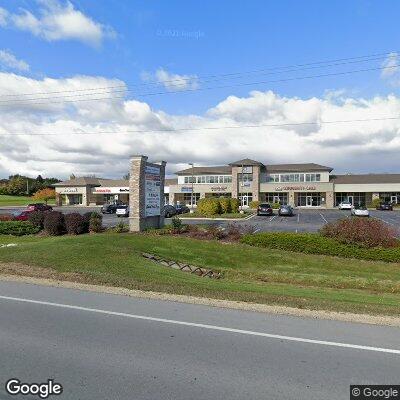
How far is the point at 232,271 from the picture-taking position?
16.5 meters

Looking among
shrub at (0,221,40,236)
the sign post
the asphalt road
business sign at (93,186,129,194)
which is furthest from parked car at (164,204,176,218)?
the asphalt road

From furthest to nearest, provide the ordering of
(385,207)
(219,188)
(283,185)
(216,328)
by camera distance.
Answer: (219,188)
(283,185)
(385,207)
(216,328)

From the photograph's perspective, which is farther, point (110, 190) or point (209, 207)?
point (110, 190)

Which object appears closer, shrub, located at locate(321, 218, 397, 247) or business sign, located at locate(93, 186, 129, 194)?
shrub, located at locate(321, 218, 397, 247)

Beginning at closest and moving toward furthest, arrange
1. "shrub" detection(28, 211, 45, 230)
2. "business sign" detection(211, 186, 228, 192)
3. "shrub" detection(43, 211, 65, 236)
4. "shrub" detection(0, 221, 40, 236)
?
"shrub" detection(43, 211, 65, 236)
"shrub" detection(0, 221, 40, 236)
"shrub" detection(28, 211, 45, 230)
"business sign" detection(211, 186, 228, 192)

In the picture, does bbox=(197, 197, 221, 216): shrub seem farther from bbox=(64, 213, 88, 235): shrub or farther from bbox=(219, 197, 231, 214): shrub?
bbox=(64, 213, 88, 235): shrub

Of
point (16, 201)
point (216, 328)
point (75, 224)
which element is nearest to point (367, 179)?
point (75, 224)

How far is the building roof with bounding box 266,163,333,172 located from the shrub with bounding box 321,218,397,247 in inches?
2207

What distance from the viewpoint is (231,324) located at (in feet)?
23.7

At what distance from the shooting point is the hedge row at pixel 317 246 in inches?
707

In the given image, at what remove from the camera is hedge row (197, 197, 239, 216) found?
47688 millimetres

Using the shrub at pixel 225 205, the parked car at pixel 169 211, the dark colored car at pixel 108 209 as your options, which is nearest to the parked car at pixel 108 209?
the dark colored car at pixel 108 209

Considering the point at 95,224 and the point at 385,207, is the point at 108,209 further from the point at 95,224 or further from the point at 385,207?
the point at 385,207

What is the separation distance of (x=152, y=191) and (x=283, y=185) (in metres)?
53.5
